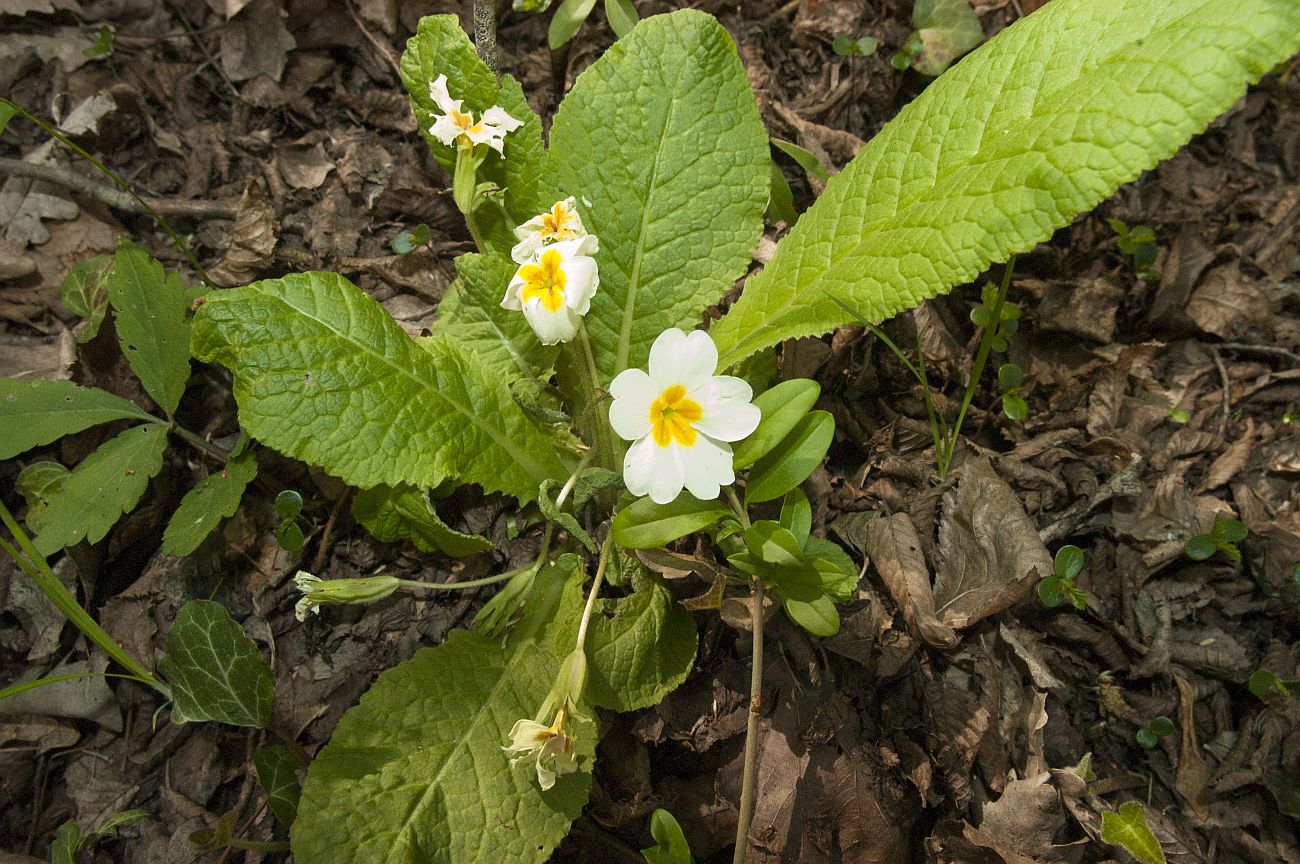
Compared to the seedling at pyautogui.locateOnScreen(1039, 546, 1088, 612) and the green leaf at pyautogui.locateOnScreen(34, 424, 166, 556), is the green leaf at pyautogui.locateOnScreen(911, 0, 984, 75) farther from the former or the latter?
the green leaf at pyautogui.locateOnScreen(34, 424, 166, 556)

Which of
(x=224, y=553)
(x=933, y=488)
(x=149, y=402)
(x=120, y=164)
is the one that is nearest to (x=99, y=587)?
(x=224, y=553)

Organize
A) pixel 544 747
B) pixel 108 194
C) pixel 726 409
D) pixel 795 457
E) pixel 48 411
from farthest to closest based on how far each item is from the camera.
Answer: pixel 108 194
pixel 48 411
pixel 795 457
pixel 726 409
pixel 544 747

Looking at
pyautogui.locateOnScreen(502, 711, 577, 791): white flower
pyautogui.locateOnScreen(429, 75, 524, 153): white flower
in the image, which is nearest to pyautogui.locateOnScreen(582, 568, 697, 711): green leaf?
pyautogui.locateOnScreen(502, 711, 577, 791): white flower

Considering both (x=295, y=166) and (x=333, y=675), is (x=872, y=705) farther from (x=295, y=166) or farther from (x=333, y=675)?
(x=295, y=166)

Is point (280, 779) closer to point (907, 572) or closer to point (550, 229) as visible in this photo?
point (550, 229)

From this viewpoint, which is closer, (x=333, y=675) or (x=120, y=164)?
(x=333, y=675)

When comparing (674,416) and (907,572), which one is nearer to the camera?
(674,416)

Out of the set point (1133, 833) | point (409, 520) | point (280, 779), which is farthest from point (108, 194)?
point (1133, 833)
